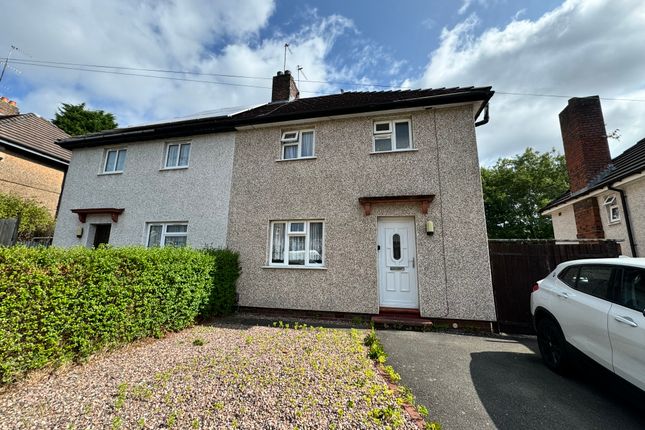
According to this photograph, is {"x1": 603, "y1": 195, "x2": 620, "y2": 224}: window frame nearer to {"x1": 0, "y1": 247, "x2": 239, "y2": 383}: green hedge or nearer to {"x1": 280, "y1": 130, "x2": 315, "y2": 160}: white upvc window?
{"x1": 280, "y1": 130, "x2": 315, "y2": 160}: white upvc window

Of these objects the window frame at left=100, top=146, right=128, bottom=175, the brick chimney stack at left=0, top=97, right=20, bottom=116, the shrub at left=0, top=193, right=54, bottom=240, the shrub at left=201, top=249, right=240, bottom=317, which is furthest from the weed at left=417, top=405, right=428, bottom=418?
the brick chimney stack at left=0, top=97, right=20, bottom=116

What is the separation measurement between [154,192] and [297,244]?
16.6 ft

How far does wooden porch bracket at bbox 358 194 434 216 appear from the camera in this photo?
239 inches

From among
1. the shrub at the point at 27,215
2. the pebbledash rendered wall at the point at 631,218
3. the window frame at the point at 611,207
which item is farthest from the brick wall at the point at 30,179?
the window frame at the point at 611,207

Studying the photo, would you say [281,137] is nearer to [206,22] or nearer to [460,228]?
[206,22]

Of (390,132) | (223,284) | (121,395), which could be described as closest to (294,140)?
(390,132)

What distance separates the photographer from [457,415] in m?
2.63

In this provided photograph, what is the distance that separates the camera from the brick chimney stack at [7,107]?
43.4 ft

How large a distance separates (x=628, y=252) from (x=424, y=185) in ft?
21.8

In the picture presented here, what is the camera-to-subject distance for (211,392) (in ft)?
9.21

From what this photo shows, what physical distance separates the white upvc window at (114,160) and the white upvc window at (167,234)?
2.75 m

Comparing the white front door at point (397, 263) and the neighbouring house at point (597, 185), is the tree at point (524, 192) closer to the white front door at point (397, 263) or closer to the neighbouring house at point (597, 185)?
the neighbouring house at point (597, 185)

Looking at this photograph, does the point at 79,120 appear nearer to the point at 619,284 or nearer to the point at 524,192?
the point at 619,284

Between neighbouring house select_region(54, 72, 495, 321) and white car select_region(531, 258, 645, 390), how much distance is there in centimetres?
188
